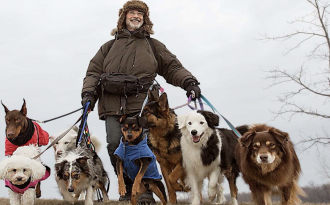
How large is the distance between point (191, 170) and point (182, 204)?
69cm

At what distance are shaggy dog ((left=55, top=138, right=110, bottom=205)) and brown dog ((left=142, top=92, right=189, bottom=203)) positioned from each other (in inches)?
46.2

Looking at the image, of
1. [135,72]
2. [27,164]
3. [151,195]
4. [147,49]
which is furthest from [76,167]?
[147,49]

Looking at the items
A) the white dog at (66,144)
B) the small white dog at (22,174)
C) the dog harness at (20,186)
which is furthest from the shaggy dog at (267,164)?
the white dog at (66,144)

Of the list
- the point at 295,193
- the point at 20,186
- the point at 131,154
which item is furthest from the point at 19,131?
the point at 295,193

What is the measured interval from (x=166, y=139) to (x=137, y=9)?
7.88 ft

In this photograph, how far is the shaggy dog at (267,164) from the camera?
5.21 meters

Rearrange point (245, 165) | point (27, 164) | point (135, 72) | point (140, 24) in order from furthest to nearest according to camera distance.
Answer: point (140, 24) < point (135, 72) < point (27, 164) < point (245, 165)

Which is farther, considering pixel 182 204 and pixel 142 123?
pixel 182 204

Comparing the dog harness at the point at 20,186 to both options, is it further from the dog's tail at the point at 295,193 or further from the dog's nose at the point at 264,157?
the dog's tail at the point at 295,193

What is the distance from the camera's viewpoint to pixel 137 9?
6.79 meters

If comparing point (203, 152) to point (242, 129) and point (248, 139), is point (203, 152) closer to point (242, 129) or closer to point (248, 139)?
point (242, 129)

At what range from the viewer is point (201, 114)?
6.27m

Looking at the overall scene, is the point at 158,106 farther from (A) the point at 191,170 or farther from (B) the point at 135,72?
(A) the point at 191,170

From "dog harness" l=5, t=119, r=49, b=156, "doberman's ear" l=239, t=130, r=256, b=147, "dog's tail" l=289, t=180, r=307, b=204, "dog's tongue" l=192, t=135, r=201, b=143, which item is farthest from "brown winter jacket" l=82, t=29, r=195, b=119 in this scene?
"dog's tail" l=289, t=180, r=307, b=204
